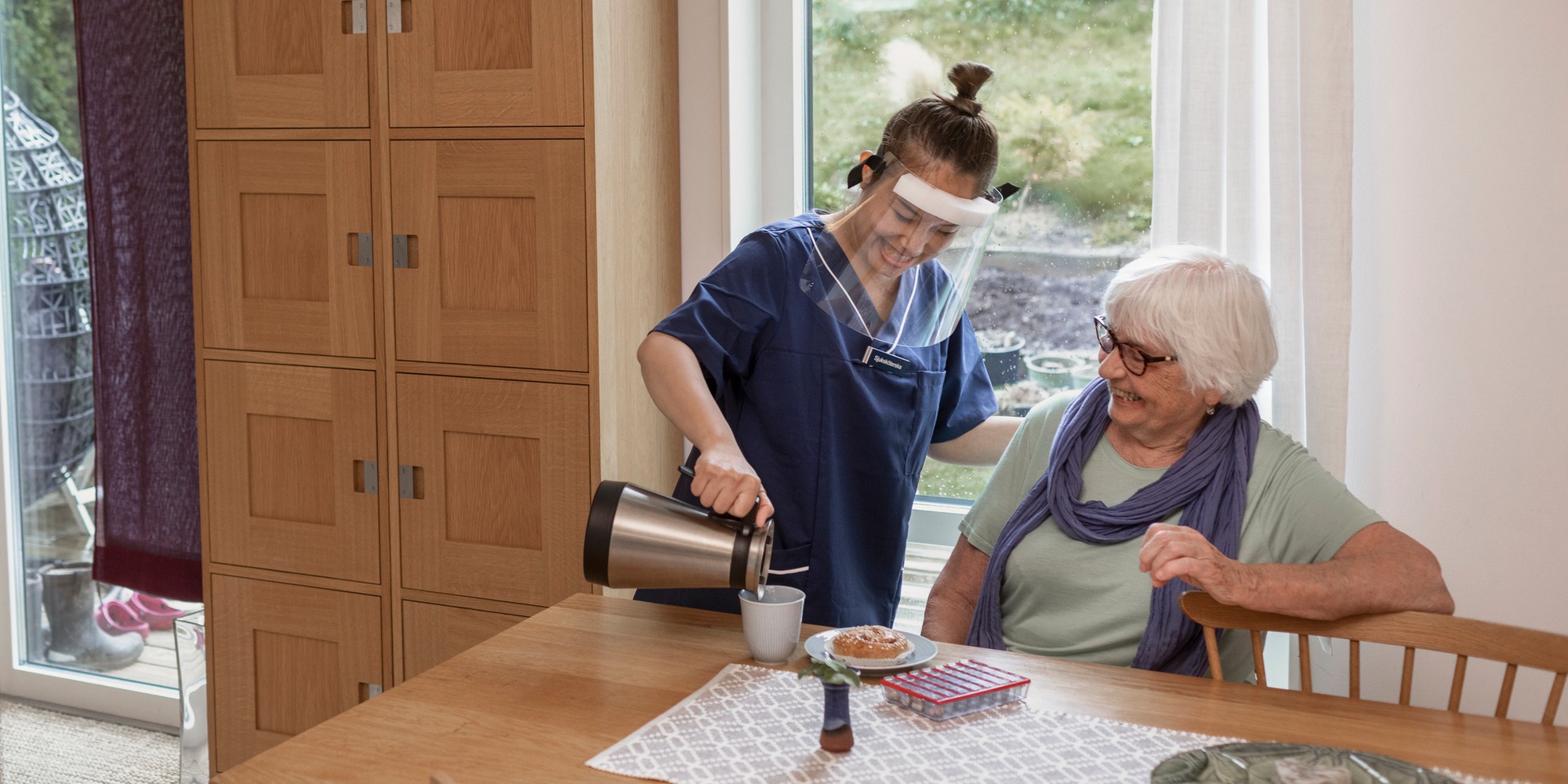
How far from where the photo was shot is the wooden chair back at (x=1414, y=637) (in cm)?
147

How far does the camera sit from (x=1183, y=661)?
172 cm

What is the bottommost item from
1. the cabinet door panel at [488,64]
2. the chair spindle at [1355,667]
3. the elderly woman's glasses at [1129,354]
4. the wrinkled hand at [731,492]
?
the chair spindle at [1355,667]

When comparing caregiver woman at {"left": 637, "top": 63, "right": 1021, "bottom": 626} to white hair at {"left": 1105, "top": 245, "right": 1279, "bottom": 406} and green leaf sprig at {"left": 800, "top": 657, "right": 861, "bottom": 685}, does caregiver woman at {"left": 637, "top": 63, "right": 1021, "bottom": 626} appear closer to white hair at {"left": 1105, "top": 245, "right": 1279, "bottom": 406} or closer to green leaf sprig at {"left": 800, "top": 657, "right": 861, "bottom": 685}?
white hair at {"left": 1105, "top": 245, "right": 1279, "bottom": 406}

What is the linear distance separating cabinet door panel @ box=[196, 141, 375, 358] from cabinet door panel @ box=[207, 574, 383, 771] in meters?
0.51

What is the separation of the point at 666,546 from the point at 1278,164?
1.19 m

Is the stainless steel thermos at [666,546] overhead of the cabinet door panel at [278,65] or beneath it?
beneath

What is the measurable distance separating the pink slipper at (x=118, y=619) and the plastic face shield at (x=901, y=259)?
2.34 metres

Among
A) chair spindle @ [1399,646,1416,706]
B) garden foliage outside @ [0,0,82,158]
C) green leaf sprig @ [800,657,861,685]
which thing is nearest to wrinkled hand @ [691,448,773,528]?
green leaf sprig @ [800,657,861,685]

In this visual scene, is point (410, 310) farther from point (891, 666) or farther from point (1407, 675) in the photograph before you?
point (1407, 675)

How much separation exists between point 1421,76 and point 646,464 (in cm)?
152

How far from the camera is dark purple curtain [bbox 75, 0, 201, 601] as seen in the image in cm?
283

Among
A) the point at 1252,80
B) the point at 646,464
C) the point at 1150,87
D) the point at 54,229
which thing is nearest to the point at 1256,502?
the point at 1252,80

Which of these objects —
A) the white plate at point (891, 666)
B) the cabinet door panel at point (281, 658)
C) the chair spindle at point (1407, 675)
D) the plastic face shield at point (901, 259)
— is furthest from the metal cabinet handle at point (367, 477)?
the chair spindle at point (1407, 675)

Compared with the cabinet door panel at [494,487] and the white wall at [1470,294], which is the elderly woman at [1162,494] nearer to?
the white wall at [1470,294]
